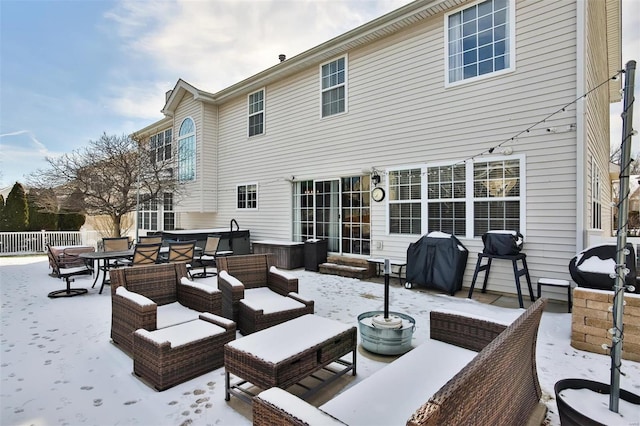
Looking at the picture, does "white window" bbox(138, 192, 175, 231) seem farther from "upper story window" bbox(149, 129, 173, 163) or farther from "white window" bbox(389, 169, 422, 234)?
"white window" bbox(389, 169, 422, 234)

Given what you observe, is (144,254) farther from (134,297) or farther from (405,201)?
(405,201)

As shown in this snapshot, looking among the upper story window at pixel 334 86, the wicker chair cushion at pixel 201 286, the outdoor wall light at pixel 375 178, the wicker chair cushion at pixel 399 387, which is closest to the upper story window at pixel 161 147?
the upper story window at pixel 334 86

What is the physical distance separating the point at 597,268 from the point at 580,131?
8.06 ft

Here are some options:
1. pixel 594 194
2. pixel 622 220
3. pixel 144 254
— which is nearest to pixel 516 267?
pixel 594 194

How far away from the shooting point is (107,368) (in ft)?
9.67

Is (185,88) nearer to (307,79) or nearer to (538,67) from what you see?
(307,79)

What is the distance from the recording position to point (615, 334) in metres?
1.70

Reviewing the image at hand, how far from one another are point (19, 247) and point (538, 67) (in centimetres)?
1771

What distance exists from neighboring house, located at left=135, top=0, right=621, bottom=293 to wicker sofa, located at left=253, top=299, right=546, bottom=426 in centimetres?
381

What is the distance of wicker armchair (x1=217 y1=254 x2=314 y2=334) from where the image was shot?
3443mm

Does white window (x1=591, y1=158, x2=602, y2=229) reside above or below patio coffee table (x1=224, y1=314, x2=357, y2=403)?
above

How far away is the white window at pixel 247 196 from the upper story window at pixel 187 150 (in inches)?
92.5

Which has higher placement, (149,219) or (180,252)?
(149,219)

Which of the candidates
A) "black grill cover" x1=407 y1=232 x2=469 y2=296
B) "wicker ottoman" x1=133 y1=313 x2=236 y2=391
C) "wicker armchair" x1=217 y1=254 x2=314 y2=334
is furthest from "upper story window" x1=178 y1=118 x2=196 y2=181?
"wicker ottoman" x1=133 y1=313 x2=236 y2=391
